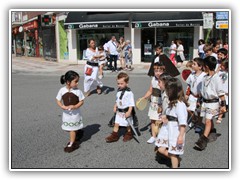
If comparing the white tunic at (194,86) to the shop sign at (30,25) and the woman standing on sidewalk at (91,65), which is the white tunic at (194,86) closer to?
the woman standing on sidewalk at (91,65)

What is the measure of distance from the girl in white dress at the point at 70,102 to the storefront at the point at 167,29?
14062mm

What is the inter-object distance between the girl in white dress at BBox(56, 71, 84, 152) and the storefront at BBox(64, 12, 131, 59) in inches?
569

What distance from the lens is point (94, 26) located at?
19.0m

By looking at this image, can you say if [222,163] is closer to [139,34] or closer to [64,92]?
[64,92]

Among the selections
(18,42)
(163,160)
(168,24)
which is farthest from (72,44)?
(163,160)

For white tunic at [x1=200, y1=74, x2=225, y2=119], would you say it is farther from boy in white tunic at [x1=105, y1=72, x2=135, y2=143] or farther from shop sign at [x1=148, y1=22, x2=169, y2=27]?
shop sign at [x1=148, y1=22, x2=169, y2=27]

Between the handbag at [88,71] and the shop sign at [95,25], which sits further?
the shop sign at [95,25]

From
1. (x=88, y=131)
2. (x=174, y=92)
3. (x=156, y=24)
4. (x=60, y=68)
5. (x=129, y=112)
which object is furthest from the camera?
(x=60, y=68)

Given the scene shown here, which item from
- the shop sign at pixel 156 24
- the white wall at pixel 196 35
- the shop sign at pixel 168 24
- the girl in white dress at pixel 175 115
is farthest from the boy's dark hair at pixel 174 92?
the white wall at pixel 196 35

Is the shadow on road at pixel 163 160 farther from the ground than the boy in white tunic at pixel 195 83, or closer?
closer

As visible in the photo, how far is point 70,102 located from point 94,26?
50.0ft

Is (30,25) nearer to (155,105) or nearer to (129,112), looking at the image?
(129,112)

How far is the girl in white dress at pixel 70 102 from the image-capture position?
14.6ft

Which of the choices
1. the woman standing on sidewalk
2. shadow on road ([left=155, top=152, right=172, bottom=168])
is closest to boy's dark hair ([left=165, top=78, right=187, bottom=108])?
shadow on road ([left=155, top=152, right=172, bottom=168])
